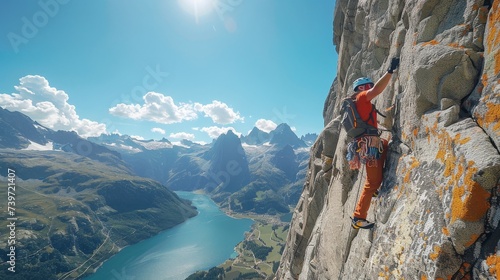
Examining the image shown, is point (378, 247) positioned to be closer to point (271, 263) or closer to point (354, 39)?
point (354, 39)

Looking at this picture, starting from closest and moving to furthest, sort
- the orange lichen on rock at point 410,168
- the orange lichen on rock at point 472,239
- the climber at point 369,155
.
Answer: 1. the orange lichen on rock at point 472,239
2. the orange lichen on rock at point 410,168
3. the climber at point 369,155

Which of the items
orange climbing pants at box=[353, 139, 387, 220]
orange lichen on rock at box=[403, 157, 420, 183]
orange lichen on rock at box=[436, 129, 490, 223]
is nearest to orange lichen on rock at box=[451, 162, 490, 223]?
orange lichen on rock at box=[436, 129, 490, 223]

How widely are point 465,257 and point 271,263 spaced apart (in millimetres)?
158458

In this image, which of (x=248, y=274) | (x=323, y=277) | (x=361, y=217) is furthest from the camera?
(x=248, y=274)

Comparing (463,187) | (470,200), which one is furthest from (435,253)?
(463,187)

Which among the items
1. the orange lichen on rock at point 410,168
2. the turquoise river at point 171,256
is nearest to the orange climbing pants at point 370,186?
the orange lichen on rock at point 410,168

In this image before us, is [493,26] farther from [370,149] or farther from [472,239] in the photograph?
[472,239]

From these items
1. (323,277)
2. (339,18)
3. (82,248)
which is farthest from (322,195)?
(82,248)

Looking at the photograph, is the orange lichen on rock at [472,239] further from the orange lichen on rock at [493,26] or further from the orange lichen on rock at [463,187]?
the orange lichen on rock at [493,26]

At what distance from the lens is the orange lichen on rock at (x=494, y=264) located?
4.31 m

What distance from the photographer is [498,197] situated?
15.3ft

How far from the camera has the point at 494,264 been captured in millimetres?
4395

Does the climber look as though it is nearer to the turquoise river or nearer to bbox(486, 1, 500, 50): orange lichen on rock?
bbox(486, 1, 500, 50): orange lichen on rock

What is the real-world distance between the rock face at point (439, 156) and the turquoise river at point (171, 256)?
130 metres
